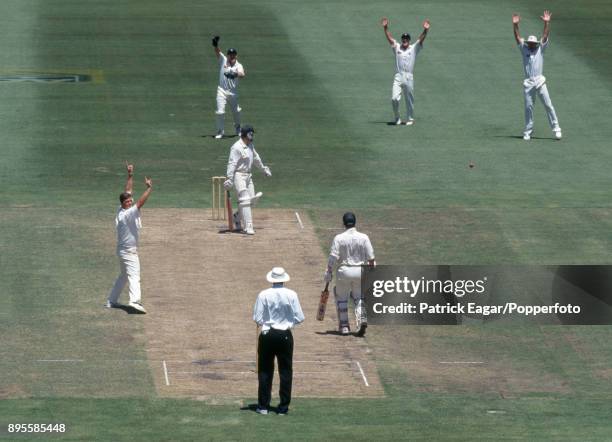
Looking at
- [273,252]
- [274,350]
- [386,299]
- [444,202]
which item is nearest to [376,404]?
[274,350]

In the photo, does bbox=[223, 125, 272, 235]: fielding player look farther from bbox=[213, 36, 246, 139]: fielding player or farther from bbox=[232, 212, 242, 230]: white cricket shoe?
bbox=[213, 36, 246, 139]: fielding player

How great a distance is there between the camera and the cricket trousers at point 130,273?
26.9 meters

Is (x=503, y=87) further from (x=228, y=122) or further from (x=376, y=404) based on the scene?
(x=376, y=404)

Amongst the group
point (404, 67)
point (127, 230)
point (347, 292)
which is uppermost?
point (404, 67)

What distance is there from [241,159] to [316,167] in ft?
20.4

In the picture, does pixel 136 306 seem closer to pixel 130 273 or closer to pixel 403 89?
pixel 130 273

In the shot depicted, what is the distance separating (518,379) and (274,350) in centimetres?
442

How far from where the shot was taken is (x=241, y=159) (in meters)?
32.1

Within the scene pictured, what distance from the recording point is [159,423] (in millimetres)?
21891

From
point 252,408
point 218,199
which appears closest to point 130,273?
point 252,408

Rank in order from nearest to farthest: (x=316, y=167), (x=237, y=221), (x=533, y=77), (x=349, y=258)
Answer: (x=349, y=258) → (x=237, y=221) → (x=316, y=167) → (x=533, y=77)

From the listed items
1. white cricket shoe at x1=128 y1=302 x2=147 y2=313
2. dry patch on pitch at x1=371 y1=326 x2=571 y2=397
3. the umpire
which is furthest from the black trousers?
white cricket shoe at x1=128 y1=302 x2=147 y2=313

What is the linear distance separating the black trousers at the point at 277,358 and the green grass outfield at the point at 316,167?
0.45 meters

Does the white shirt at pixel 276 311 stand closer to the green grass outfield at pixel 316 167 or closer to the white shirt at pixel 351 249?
the green grass outfield at pixel 316 167
